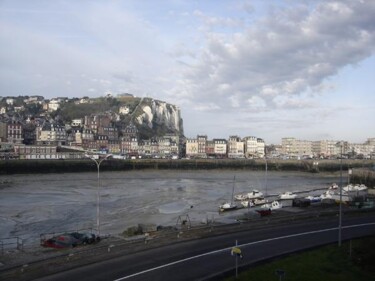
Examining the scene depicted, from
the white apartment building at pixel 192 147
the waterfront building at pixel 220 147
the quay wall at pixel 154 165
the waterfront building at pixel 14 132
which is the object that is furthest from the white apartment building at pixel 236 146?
the waterfront building at pixel 14 132

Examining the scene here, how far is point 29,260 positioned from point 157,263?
5709 mm

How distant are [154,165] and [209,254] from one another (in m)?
92.3

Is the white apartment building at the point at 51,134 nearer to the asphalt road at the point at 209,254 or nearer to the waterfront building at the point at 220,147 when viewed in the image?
the waterfront building at the point at 220,147

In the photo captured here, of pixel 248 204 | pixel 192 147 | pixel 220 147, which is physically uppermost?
pixel 220 147

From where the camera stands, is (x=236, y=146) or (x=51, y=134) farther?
(x=236, y=146)

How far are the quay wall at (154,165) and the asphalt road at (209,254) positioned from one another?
54.8 m

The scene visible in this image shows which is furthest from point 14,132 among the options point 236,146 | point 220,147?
point 236,146

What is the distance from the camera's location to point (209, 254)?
69.8 feet

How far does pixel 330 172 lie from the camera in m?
119

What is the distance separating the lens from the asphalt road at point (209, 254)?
1777 cm

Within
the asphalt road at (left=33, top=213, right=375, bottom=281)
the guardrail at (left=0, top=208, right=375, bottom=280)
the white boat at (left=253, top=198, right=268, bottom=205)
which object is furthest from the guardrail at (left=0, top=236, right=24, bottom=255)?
the white boat at (left=253, top=198, right=268, bottom=205)

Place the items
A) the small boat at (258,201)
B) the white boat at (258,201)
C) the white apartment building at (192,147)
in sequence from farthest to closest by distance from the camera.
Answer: the white apartment building at (192,147) < the white boat at (258,201) < the small boat at (258,201)

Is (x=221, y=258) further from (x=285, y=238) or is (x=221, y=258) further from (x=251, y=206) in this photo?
(x=251, y=206)

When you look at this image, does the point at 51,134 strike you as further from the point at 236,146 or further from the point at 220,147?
the point at 236,146
